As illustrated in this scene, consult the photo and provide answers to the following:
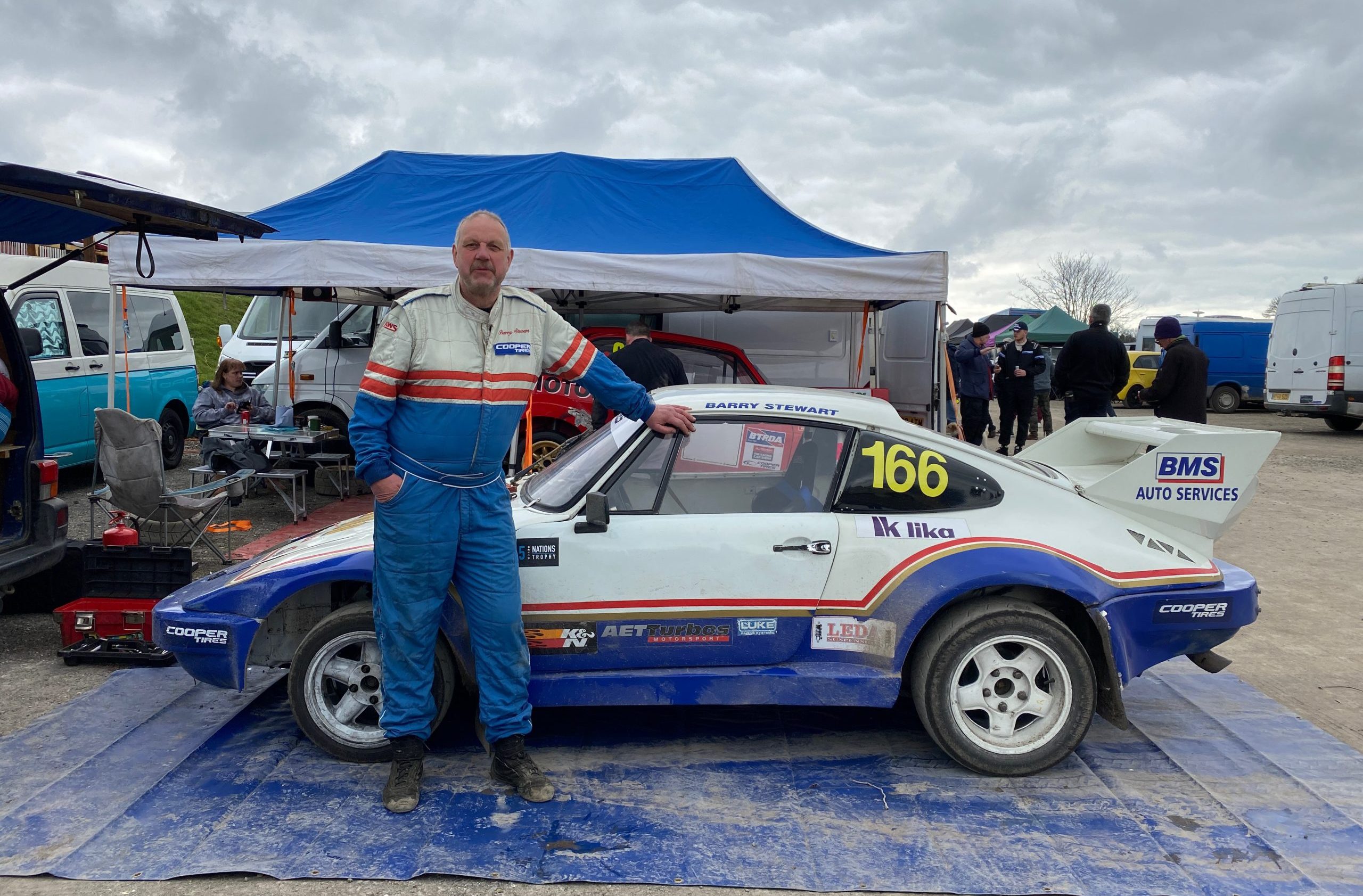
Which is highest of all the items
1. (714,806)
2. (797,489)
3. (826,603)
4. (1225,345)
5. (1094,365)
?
(1225,345)

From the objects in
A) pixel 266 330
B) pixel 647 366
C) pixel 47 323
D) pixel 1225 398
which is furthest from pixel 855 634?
pixel 1225 398

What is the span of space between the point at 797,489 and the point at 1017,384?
10.0 metres

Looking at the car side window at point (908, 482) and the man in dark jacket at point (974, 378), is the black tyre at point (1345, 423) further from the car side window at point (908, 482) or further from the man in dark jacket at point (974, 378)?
the car side window at point (908, 482)

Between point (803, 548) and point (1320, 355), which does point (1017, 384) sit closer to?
point (1320, 355)

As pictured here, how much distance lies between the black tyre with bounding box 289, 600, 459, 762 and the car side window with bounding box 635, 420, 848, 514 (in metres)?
1.09

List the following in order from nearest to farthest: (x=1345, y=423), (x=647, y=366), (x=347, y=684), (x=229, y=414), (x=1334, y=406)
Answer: (x=347, y=684) < (x=647, y=366) < (x=229, y=414) < (x=1334, y=406) < (x=1345, y=423)

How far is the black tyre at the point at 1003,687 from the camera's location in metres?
3.51

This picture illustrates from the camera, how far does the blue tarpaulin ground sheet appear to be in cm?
296

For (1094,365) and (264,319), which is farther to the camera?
(264,319)

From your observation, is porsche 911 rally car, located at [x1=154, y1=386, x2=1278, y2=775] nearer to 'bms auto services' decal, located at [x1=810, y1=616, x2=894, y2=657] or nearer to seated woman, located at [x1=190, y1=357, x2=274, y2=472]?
'bms auto services' decal, located at [x1=810, y1=616, x2=894, y2=657]

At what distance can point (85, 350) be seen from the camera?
953 cm

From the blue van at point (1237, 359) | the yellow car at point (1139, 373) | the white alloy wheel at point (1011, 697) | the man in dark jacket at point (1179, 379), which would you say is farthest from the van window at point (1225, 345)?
the white alloy wheel at point (1011, 697)

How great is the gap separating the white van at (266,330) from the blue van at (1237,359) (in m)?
19.4

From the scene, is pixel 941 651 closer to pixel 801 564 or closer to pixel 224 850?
pixel 801 564
